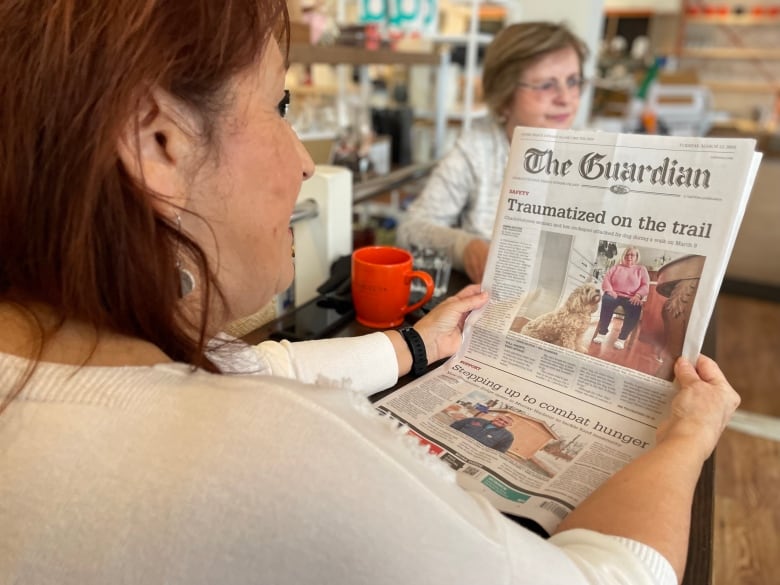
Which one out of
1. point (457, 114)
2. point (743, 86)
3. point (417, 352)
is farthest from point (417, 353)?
point (743, 86)

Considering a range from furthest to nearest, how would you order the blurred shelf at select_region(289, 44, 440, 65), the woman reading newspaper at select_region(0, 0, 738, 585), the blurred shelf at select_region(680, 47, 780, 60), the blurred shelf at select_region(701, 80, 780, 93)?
the blurred shelf at select_region(701, 80, 780, 93), the blurred shelf at select_region(680, 47, 780, 60), the blurred shelf at select_region(289, 44, 440, 65), the woman reading newspaper at select_region(0, 0, 738, 585)

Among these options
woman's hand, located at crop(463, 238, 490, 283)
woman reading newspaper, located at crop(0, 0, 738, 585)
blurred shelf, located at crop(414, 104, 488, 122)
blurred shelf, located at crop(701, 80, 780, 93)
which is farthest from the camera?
blurred shelf, located at crop(701, 80, 780, 93)

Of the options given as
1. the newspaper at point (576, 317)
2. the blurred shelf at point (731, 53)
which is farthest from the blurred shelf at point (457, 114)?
the blurred shelf at point (731, 53)

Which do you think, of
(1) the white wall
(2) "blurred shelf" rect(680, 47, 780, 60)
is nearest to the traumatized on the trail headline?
(1) the white wall

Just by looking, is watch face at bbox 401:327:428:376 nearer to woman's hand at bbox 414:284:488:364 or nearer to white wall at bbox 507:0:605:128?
woman's hand at bbox 414:284:488:364

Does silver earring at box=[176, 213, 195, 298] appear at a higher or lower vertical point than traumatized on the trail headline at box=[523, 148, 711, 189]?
lower

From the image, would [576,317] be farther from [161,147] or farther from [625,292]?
[161,147]

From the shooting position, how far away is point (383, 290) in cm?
84

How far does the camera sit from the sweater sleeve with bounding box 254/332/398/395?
68 cm

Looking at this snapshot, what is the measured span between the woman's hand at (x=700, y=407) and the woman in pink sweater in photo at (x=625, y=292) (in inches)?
2.6

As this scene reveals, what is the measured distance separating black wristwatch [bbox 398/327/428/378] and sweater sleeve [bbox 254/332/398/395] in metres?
0.03

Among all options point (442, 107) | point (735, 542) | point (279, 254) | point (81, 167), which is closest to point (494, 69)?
point (442, 107)

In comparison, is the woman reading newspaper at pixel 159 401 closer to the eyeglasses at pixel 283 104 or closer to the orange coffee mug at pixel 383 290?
the eyeglasses at pixel 283 104

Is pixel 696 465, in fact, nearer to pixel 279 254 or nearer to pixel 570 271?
pixel 570 271
